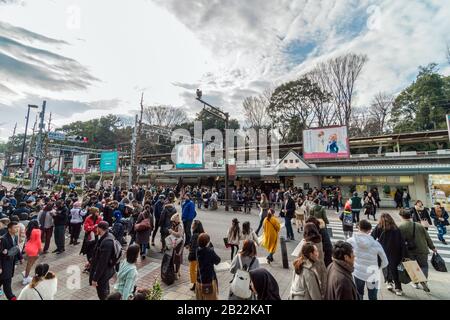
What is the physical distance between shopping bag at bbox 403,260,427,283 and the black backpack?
192 inches

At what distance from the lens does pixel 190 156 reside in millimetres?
25734

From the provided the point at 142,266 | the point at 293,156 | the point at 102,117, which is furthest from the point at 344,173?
the point at 102,117

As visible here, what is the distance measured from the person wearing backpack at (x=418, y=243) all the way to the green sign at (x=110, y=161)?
25.8m

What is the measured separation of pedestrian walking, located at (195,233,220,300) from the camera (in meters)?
3.44

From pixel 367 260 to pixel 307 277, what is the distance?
5.75ft

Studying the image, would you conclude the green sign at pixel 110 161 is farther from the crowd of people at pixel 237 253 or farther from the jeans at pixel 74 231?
the jeans at pixel 74 231

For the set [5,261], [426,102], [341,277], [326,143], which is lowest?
[5,261]

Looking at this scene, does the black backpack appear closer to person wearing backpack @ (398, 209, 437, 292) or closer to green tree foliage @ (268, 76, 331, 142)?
person wearing backpack @ (398, 209, 437, 292)

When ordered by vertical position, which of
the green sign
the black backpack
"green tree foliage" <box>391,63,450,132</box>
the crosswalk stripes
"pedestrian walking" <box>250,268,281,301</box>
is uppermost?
"green tree foliage" <box>391,63,450,132</box>

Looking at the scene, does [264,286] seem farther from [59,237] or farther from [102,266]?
[59,237]

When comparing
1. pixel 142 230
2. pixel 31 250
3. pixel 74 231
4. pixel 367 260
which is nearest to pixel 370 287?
pixel 367 260

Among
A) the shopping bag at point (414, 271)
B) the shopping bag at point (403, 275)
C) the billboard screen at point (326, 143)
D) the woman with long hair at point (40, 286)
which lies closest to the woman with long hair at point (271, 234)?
the shopping bag at point (403, 275)

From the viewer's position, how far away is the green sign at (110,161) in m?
24.4

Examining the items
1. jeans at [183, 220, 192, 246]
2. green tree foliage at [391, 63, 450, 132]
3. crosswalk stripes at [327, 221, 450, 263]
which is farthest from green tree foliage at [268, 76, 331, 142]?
jeans at [183, 220, 192, 246]
